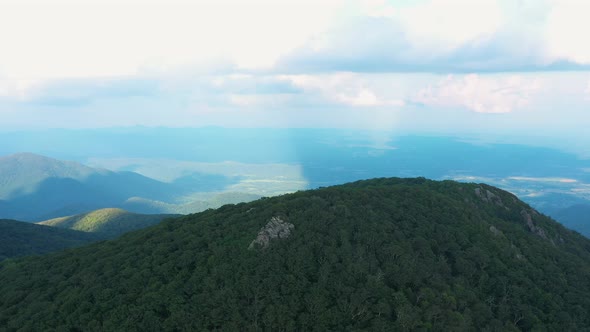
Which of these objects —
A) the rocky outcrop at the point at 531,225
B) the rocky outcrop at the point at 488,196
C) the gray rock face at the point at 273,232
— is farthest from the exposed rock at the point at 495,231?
the gray rock face at the point at 273,232

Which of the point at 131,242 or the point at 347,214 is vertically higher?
the point at 347,214

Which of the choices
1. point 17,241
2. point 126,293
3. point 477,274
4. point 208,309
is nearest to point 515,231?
point 477,274

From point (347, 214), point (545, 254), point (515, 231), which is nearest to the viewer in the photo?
point (347, 214)

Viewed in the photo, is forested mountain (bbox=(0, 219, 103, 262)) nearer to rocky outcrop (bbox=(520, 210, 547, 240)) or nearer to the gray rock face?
the gray rock face

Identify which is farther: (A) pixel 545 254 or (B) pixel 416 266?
(A) pixel 545 254

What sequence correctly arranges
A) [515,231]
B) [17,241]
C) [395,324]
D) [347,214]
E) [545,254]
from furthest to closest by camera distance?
[17,241] → [515,231] → [545,254] → [347,214] → [395,324]

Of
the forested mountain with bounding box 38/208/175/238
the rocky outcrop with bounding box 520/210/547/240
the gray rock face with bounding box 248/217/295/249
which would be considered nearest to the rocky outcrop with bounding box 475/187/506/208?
the rocky outcrop with bounding box 520/210/547/240

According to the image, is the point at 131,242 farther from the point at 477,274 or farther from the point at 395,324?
the point at 477,274
